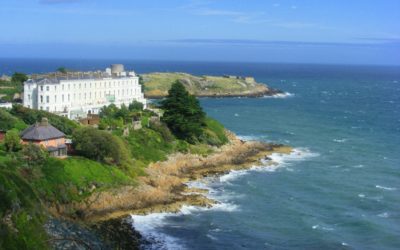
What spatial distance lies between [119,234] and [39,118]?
2814 cm

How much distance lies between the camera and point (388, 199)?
59281 mm

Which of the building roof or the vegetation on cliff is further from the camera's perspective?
the building roof

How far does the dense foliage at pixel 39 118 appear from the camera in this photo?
6744cm

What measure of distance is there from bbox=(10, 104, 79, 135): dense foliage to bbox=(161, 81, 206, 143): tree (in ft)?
48.4

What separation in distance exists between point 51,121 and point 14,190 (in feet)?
98.2

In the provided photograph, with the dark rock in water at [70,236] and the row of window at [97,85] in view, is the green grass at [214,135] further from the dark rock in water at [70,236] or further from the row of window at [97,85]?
the dark rock in water at [70,236]

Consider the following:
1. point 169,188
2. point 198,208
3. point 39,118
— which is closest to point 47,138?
point 39,118

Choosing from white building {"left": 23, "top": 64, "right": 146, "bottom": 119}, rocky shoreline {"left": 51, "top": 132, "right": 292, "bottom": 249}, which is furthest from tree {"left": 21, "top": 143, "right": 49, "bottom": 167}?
white building {"left": 23, "top": 64, "right": 146, "bottom": 119}

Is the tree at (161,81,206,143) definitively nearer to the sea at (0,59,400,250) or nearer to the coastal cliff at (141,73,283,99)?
the sea at (0,59,400,250)

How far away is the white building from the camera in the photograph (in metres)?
78.0

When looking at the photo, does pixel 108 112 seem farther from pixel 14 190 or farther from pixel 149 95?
pixel 149 95

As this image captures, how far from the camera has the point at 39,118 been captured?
226 ft

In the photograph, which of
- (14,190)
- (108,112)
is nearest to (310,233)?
(14,190)

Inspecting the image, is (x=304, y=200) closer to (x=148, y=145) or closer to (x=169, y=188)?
(x=169, y=188)
